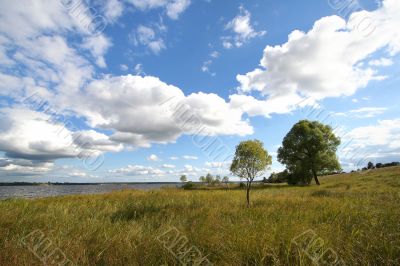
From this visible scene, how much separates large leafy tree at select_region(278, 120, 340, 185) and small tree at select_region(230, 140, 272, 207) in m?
29.2

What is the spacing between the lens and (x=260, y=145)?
50.3 feet

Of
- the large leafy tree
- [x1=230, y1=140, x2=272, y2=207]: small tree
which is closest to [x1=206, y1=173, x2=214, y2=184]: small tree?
the large leafy tree

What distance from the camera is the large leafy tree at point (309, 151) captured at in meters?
40.5

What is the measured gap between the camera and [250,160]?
1495cm

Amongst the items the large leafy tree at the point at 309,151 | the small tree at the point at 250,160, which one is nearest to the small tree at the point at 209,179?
the large leafy tree at the point at 309,151

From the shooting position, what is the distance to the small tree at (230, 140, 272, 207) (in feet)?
48.9

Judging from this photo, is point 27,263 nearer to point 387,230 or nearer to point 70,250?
point 70,250

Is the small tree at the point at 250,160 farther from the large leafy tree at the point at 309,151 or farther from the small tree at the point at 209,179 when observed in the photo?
the small tree at the point at 209,179

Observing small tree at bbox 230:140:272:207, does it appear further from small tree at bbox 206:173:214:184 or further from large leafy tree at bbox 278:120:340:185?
small tree at bbox 206:173:214:184

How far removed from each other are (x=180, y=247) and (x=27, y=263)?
8.90 ft

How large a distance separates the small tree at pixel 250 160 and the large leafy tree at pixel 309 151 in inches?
1148

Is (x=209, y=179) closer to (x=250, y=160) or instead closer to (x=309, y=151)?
(x=309, y=151)

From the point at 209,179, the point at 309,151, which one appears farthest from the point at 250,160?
the point at 209,179

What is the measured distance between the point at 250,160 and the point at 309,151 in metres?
31.0
